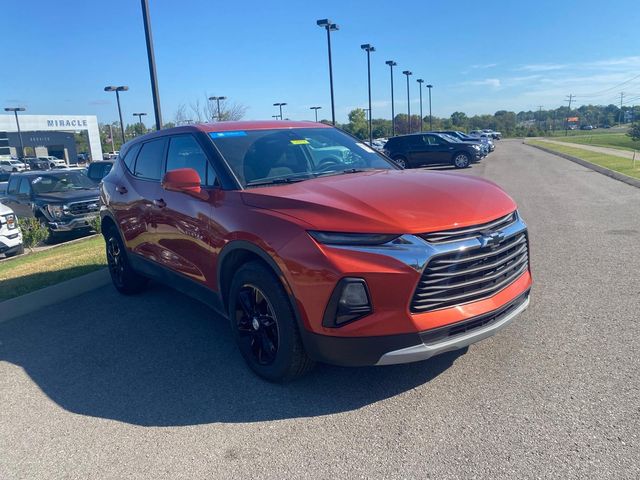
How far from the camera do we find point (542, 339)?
13.8ft

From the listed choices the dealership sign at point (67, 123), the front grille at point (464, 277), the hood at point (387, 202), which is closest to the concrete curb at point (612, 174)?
the hood at point (387, 202)

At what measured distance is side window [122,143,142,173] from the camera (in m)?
5.91

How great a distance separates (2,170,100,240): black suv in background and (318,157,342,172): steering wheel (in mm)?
10830

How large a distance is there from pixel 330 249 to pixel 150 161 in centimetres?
314

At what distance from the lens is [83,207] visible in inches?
540

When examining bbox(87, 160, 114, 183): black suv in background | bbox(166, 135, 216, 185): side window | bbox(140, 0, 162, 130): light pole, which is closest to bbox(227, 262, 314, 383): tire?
bbox(166, 135, 216, 185): side window

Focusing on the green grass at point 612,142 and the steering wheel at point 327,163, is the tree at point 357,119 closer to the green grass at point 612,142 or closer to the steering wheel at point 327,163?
the green grass at point 612,142

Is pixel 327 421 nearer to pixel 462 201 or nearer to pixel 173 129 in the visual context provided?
pixel 462 201

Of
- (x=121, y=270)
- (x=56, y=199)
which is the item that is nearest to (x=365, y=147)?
(x=121, y=270)

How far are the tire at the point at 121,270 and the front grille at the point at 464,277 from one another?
4004 millimetres

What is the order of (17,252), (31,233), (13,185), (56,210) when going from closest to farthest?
(17,252), (31,233), (56,210), (13,185)

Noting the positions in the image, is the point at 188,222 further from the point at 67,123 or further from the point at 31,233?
the point at 67,123

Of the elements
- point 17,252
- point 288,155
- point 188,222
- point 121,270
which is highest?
point 288,155

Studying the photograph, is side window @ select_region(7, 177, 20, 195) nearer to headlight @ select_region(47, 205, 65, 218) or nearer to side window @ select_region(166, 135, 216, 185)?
headlight @ select_region(47, 205, 65, 218)
